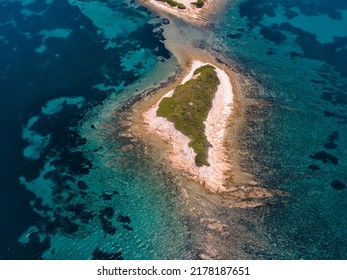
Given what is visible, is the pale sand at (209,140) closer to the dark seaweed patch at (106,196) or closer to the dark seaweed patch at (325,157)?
the dark seaweed patch at (106,196)

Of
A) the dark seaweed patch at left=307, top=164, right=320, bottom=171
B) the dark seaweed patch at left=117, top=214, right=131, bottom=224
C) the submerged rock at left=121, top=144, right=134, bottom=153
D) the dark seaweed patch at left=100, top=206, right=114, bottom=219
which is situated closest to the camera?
the dark seaweed patch at left=117, top=214, right=131, bottom=224

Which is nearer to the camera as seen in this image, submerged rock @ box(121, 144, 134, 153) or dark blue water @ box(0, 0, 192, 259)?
dark blue water @ box(0, 0, 192, 259)

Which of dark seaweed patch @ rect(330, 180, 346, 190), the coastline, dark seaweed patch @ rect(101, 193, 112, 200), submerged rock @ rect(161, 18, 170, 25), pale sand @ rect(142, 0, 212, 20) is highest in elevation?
pale sand @ rect(142, 0, 212, 20)

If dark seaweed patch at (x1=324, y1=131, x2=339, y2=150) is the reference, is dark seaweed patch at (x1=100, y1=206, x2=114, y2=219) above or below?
below

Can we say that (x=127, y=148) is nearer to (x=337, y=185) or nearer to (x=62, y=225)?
(x=62, y=225)

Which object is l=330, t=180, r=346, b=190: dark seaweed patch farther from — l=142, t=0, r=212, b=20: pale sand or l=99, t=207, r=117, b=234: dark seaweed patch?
l=142, t=0, r=212, b=20: pale sand

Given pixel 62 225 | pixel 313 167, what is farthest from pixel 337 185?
pixel 62 225

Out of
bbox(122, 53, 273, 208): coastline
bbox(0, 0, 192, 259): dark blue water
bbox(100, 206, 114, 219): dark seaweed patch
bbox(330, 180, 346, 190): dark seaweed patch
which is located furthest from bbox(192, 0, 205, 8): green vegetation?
bbox(100, 206, 114, 219): dark seaweed patch

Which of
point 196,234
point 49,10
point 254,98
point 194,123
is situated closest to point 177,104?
point 194,123
